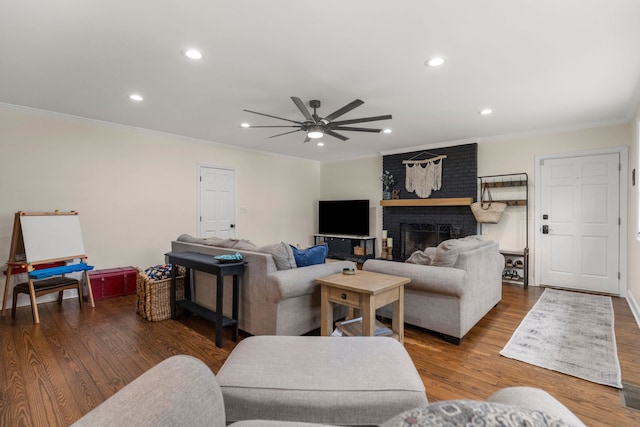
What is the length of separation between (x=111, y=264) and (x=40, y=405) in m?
3.05

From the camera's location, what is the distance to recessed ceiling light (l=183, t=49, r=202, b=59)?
Answer: 2.57 meters

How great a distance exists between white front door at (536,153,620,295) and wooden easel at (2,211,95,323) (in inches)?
253

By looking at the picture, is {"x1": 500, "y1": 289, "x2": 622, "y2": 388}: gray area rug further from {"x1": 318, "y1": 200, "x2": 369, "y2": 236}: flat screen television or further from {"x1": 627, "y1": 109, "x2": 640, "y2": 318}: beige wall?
{"x1": 318, "y1": 200, "x2": 369, "y2": 236}: flat screen television

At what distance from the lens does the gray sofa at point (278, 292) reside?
2594 mm

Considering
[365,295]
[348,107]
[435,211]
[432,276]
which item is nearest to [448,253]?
[432,276]

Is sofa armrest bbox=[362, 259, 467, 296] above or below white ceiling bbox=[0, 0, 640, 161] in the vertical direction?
below

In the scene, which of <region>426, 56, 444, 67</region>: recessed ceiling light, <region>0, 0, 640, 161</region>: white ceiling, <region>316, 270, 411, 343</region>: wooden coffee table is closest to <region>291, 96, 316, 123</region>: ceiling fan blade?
<region>0, 0, 640, 161</region>: white ceiling

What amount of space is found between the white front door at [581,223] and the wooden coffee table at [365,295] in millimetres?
Result: 3712

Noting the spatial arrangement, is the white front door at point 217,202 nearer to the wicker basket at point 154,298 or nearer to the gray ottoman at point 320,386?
the wicker basket at point 154,298

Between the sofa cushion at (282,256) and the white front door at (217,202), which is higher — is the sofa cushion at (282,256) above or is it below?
below

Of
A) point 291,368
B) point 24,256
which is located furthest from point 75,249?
point 291,368

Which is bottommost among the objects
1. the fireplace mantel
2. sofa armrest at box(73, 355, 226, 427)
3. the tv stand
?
the tv stand

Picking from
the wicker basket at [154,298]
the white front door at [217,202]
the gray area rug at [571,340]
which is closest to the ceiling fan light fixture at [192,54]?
the wicker basket at [154,298]

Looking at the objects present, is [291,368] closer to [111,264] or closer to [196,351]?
[196,351]
